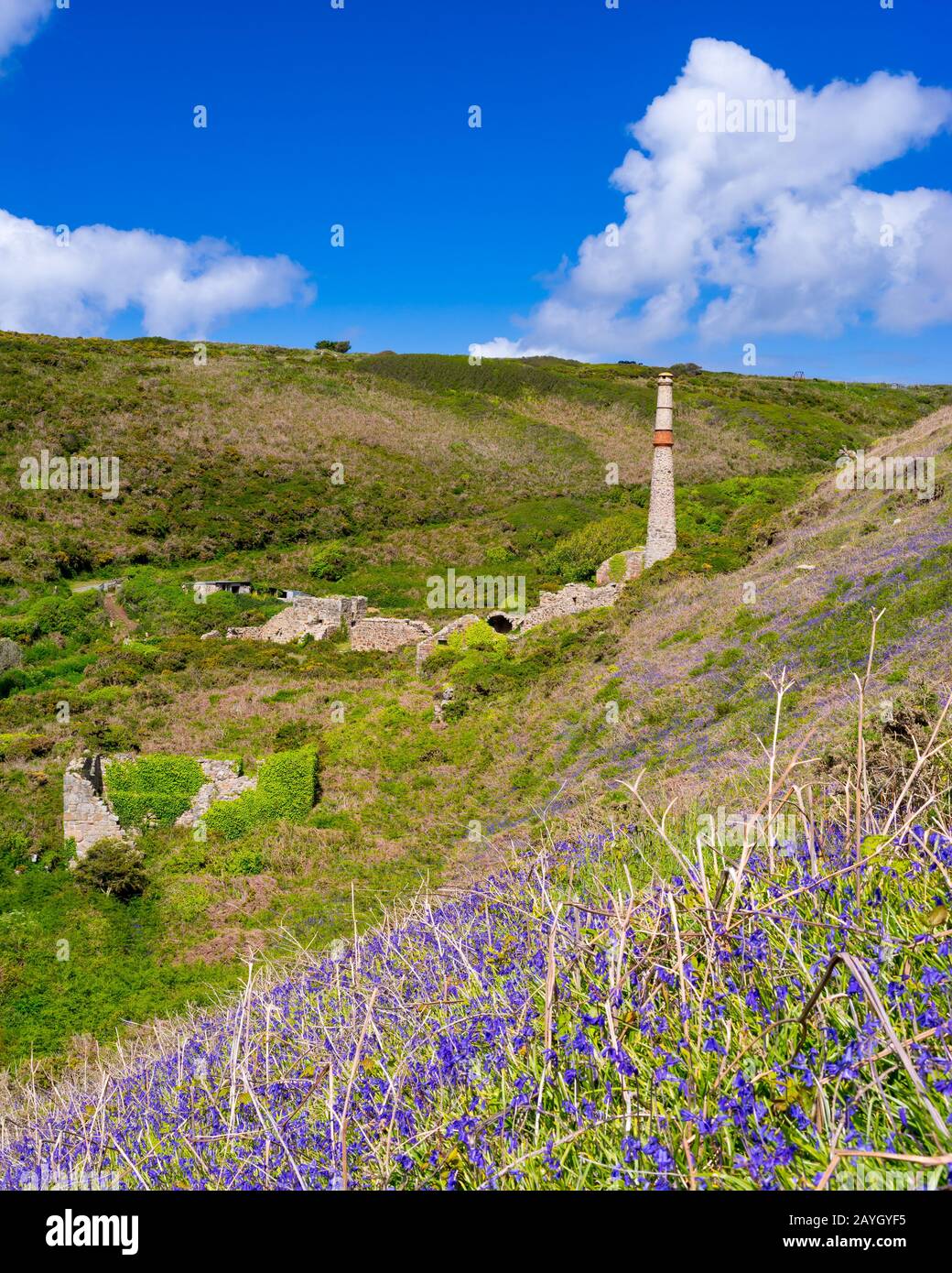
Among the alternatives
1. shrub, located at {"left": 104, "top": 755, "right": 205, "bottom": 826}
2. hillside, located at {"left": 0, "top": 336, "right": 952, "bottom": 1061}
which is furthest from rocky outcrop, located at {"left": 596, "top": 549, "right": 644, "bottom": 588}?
shrub, located at {"left": 104, "top": 755, "right": 205, "bottom": 826}

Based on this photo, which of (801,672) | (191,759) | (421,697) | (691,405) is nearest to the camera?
(801,672)

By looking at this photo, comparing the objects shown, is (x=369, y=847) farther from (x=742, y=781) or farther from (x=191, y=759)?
(x=742, y=781)

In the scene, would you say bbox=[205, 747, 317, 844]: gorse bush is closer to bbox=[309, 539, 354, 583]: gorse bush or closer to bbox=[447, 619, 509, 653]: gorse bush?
bbox=[447, 619, 509, 653]: gorse bush

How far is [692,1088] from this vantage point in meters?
2.34

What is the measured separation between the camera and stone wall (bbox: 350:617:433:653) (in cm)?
3262

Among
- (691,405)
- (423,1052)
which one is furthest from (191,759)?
(691,405)

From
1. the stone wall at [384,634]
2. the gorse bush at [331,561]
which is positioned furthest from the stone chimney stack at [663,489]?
the gorse bush at [331,561]

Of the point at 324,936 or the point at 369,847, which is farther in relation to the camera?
the point at 369,847

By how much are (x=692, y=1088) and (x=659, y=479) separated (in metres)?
30.5
